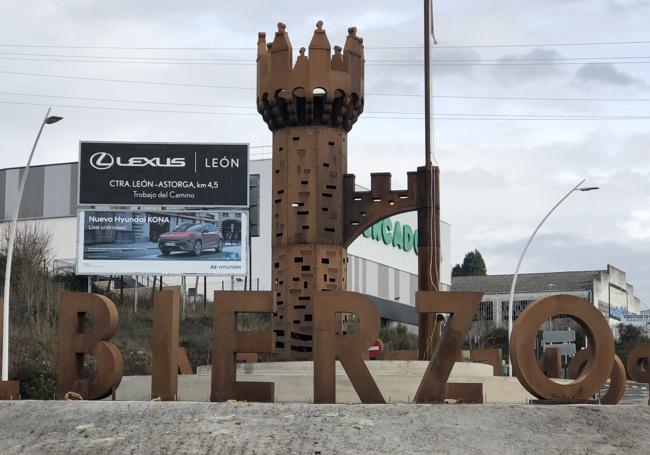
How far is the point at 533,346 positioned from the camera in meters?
19.6

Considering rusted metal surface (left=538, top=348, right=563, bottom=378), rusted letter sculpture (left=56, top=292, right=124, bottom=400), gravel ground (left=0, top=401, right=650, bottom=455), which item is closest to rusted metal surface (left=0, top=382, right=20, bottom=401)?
rusted letter sculpture (left=56, top=292, right=124, bottom=400)

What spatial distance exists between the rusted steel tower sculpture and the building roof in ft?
213

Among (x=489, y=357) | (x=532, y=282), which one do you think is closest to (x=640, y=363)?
(x=489, y=357)

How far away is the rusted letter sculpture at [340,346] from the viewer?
64.2 ft

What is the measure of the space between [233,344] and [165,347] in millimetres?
1269

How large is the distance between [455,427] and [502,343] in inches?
2508

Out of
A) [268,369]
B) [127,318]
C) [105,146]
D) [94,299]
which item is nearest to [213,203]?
[105,146]

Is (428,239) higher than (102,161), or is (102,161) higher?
(102,161)

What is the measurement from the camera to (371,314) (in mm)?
19703

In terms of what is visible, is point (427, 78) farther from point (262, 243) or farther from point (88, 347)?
point (262, 243)

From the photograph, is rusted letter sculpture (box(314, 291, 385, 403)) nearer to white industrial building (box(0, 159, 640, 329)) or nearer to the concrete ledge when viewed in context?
the concrete ledge

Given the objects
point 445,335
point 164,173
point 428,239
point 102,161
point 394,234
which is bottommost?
point 445,335

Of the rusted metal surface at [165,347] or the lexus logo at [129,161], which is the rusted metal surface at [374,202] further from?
the lexus logo at [129,161]

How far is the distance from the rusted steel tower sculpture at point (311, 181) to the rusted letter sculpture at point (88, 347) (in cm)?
593
